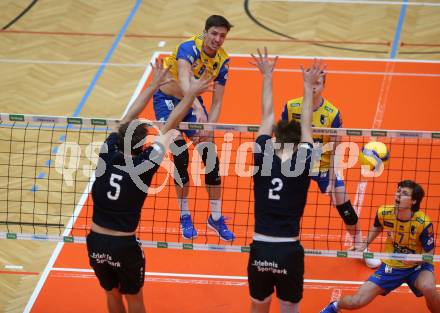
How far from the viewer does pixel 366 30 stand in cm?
1839

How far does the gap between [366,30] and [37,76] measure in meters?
7.14

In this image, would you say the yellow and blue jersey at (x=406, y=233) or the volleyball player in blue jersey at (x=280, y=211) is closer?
the volleyball player in blue jersey at (x=280, y=211)

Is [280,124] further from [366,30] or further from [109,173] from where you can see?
[366,30]

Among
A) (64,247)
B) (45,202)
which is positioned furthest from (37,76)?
(64,247)

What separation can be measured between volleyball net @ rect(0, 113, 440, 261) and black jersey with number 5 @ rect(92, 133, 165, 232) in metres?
2.58

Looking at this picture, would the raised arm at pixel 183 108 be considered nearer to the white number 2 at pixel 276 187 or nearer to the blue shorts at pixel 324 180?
the white number 2 at pixel 276 187

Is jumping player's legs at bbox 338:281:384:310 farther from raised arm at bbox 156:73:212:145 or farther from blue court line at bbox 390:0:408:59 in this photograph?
blue court line at bbox 390:0:408:59

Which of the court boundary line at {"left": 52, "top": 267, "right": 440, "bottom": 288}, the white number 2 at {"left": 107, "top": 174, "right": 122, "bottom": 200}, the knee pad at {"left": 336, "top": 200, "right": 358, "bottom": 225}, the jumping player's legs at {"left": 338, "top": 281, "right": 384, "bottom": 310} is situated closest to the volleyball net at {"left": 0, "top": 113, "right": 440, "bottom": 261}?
the court boundary line at {"left": 52, "top": 267, "right": 440, "bottom": 288}

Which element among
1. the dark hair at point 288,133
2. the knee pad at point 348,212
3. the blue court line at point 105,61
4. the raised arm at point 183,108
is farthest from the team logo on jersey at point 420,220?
the blue court line at point 105,61

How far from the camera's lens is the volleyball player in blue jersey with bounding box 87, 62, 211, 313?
8828mm

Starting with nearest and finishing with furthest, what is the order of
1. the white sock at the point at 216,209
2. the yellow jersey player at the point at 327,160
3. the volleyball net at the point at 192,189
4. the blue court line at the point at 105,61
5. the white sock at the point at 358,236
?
the yellow jersey player at the point at 327,160
the white sock at the point at 358,236
the white sock at the point at 216,209
the volleyball net at the point at 192,189
the blue court line at the point at 105,61

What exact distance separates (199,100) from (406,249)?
393 centimetres

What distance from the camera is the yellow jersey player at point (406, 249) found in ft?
31.7

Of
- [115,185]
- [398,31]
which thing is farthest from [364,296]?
[398,31]
